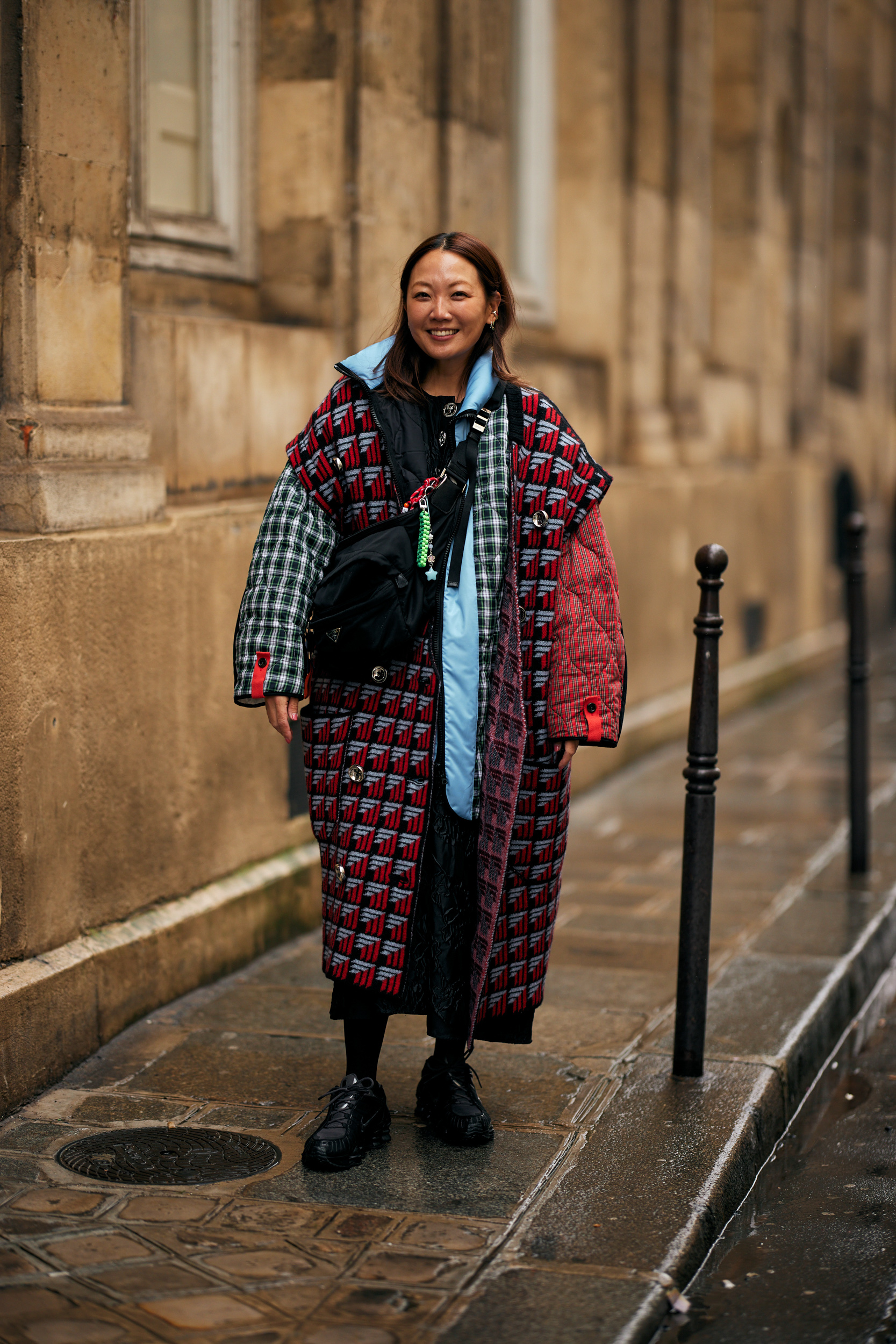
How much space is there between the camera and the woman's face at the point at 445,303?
11.7 ft

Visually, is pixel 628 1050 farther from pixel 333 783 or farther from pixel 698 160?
pixel 698 160

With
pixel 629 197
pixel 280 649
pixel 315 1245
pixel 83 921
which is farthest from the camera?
pixel 629 197

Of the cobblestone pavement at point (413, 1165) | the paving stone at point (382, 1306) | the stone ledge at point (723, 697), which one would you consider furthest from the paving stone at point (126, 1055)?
the stone ledge at point (723, 697)

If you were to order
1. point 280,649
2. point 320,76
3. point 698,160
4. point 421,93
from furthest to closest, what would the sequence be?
point 698,160
point 421,93
point 320,76
point 280,649

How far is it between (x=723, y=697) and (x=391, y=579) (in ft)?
22.4

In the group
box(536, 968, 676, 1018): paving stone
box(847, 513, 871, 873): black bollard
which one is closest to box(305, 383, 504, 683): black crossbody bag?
box(536, 968, 676, 1018): paving stone

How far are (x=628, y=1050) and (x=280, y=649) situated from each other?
1.49 metres

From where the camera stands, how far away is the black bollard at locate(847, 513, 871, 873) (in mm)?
6184

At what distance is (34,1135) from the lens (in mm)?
3764

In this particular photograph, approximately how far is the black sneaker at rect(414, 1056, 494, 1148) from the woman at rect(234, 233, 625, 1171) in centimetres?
1

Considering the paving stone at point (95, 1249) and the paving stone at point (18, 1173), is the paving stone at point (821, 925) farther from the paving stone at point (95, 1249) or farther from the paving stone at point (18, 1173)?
the paving stone at point (95, 1249)

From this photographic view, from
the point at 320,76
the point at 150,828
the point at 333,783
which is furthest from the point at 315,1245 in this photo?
the point at 320,76

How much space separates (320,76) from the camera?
599 cm

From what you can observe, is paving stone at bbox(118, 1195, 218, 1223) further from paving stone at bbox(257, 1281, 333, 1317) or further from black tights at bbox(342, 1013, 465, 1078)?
black tights at bbox(342, 1013, 465, 1078)
